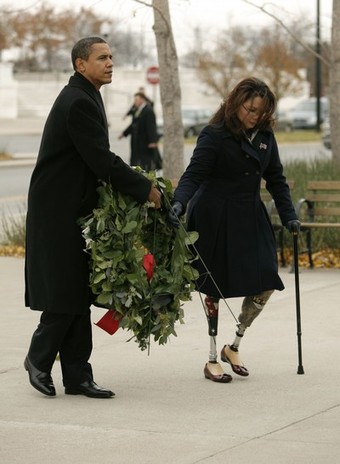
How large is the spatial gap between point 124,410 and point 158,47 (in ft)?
30.2

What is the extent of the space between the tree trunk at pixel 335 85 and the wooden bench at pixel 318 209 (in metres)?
2.73

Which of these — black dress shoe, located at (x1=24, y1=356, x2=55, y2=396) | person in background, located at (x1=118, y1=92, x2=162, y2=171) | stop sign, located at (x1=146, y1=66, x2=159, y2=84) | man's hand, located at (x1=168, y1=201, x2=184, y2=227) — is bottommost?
stop sign, located at (x1=146, y1=66, x2=159, y2=84)

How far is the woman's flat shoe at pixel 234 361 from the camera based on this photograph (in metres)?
7.81

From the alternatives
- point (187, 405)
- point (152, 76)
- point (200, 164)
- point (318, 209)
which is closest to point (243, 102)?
point (200, 164)

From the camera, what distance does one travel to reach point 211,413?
687 cm

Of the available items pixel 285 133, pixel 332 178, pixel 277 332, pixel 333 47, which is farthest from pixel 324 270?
pixel 285 133

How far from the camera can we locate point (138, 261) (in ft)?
23.1

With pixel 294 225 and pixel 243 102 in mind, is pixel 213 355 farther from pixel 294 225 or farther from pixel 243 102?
pixel 243 102

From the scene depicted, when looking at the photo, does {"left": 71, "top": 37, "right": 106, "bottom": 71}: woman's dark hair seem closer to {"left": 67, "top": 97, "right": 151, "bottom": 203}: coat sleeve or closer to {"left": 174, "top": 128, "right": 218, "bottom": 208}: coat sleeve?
{"left": 67, "top": 97, "right": 151, "bottom": 203}: coat sleeve

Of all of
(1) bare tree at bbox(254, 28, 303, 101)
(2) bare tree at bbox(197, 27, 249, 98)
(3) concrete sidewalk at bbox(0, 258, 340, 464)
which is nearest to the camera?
(3) concrete sidewalk at bbox(0, 258, 340, 464)

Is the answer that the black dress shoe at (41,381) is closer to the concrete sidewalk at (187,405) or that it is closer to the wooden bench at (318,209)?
the concrete sidewalk at (187,405)

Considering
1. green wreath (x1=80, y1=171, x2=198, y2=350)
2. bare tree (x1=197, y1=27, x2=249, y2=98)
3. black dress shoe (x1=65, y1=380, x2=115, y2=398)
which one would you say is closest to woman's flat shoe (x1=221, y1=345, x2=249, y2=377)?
green wreath (x1=80, y1=171, x2=198, y2=350)

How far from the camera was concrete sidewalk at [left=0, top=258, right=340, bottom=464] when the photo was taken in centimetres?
602

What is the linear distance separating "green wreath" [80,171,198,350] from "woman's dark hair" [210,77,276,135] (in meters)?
0.60
